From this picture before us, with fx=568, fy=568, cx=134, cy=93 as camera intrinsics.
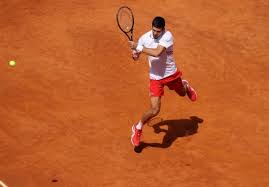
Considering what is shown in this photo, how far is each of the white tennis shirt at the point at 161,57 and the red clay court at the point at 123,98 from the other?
1.59m

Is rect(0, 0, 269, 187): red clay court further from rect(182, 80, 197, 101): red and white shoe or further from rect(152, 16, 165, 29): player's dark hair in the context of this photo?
rect(152, 16, 165, 29): player's dark hair

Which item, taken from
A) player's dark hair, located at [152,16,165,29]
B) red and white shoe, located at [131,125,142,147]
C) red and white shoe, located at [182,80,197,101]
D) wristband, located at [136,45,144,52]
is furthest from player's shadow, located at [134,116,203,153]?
player's dark hair, located at [152,16,165,29]

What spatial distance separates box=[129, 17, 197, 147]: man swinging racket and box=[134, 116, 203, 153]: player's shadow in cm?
64

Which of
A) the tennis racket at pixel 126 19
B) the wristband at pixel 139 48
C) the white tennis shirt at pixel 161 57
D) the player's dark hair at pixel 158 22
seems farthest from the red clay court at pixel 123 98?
the player's dark hair at pixel 158 22

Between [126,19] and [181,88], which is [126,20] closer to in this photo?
[126,19]

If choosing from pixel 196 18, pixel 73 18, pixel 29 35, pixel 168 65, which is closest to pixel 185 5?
pixel 196 18

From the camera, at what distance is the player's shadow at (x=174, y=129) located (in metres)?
11.8

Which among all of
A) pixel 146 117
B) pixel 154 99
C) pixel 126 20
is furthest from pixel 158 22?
pixel 126 20

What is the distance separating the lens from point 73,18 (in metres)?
16.6

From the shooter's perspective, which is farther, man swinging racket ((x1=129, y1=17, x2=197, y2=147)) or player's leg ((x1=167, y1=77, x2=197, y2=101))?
player's leg ((x1=167, y1=77, x2=197, y2=101))

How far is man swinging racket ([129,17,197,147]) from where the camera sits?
10.6 meters

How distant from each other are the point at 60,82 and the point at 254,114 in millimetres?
4689

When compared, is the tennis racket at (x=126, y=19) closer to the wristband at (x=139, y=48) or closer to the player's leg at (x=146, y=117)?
the wristband at (x=139, y=48)

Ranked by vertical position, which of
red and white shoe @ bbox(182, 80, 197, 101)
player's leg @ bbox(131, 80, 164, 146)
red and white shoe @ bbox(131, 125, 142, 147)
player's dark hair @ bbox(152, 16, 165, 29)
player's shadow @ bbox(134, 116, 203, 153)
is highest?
player's dark hair @ bbox(152, 16, 165, 29)
